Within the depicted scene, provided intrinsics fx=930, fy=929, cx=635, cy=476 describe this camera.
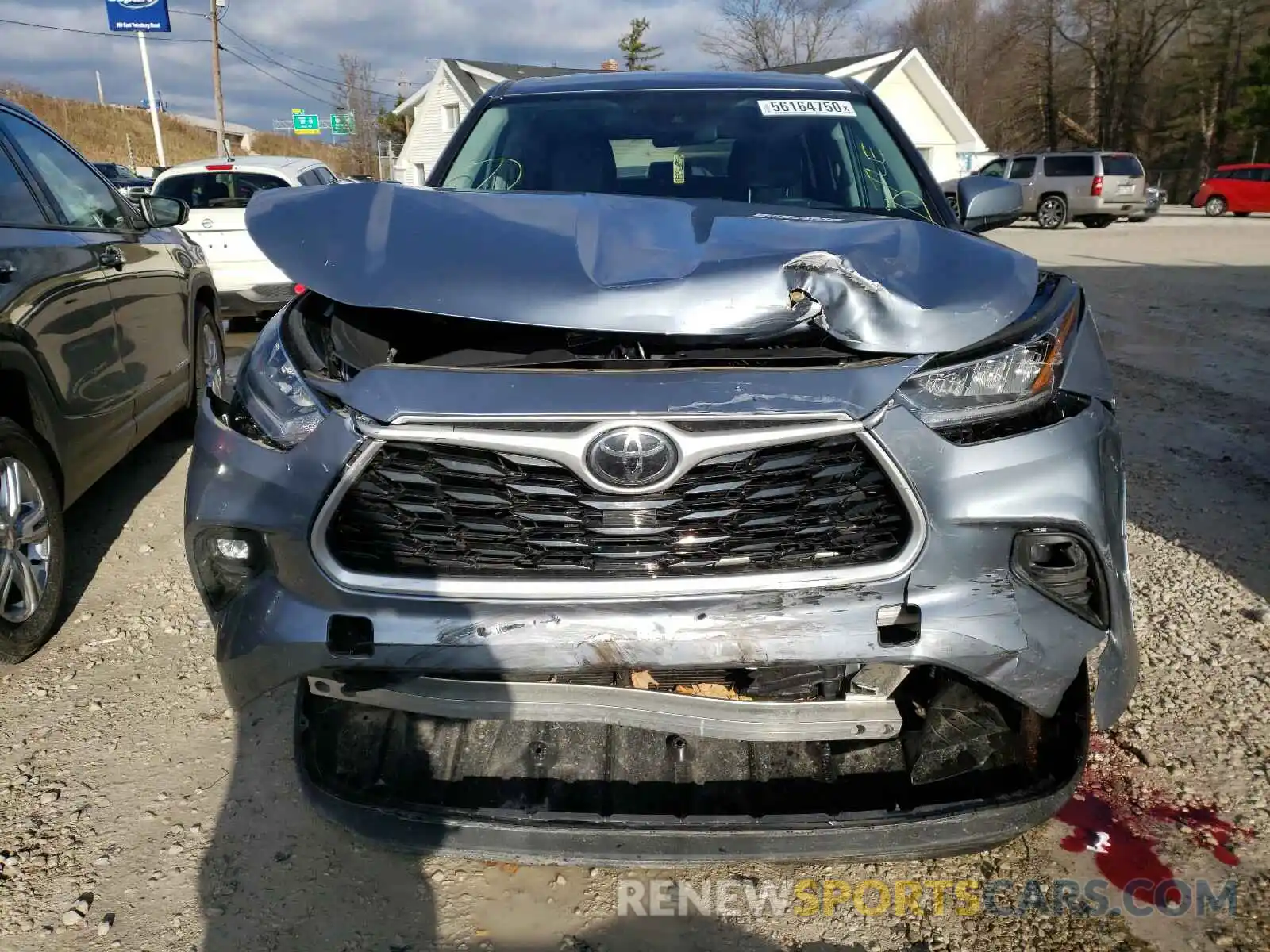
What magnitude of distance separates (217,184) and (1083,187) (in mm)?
21551

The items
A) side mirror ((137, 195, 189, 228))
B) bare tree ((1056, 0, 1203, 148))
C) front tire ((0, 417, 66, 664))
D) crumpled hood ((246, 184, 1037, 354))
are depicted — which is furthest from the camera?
bare tree ((1056, 0, 1203, 148))

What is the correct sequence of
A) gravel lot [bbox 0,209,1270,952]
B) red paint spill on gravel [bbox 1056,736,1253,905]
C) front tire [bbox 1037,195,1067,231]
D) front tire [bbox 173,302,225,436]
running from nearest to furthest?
gravel lot [bbox 0,209,1270,952] → red paint spill on gravel [bbox 1056,736,1253,905] → front tire [bbox 173,302,225,436] → front tire [bbox 1037,195,1067,231]

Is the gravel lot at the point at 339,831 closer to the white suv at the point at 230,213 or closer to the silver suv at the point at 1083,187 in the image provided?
the white suv at the point at 230,213

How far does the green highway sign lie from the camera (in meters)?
54.9

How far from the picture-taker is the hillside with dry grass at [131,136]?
50031mm

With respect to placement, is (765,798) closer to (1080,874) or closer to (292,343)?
(1080,874)

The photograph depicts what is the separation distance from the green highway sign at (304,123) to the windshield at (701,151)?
58081mm

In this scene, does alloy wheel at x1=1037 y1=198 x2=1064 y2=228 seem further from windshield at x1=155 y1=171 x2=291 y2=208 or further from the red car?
→ windshield at x1=155 y1=171 x2=291 y2=208

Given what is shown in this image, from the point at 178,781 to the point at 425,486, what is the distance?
1.32m

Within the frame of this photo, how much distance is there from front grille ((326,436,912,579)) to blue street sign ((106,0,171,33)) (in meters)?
31.4

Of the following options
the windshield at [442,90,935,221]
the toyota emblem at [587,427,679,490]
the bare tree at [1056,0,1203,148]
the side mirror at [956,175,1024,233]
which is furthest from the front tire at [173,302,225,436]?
the bare tree at [1056,0,1203,148]

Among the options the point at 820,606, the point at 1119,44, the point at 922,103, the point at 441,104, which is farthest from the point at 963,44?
the point at 820,606

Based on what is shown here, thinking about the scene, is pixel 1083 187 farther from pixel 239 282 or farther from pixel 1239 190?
pixel 239 282

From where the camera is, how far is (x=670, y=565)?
177 centimetres
